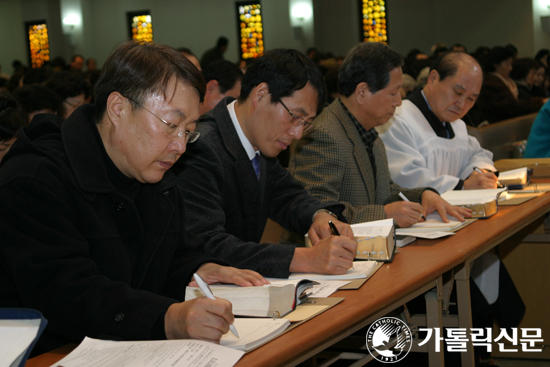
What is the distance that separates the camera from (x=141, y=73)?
155 cm

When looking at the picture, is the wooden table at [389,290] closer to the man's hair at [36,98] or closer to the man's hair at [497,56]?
the man's hair at [36,98]

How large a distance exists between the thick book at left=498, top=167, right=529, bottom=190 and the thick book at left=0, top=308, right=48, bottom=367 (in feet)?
10.2

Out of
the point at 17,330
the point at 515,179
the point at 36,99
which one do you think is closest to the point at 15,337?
the point at 17,330

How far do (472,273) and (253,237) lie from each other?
1.44 m

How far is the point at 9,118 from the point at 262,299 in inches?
62.9

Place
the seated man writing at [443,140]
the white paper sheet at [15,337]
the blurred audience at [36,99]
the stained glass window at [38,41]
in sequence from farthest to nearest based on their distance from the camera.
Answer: the stained glass window at [38,41] < the blurred audience at [36,99] < the seated man writing at [443,140] < the white paper sheet at [15,337]

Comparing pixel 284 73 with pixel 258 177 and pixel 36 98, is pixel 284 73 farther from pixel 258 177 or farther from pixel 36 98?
pixel 36 98

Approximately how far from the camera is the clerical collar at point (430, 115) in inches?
153

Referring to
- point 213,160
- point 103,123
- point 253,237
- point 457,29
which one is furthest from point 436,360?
point 457,29

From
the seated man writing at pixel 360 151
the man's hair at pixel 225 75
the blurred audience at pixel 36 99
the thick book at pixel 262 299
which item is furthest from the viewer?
the man's hair at pixel 225 75

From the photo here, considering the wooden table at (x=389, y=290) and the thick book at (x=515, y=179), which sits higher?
the wooden table at (x=389, y=290)

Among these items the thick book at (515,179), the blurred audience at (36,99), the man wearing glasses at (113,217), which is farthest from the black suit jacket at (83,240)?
the thick book at (515,179)

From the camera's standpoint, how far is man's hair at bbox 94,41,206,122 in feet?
5.08

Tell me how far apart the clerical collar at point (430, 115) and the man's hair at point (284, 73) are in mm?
1773
